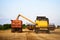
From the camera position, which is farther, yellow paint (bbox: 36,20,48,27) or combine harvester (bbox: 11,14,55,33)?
yellow paint (bbox: 36,20,48,27)

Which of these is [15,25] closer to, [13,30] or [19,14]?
[13,30]

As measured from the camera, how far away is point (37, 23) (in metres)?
34.9

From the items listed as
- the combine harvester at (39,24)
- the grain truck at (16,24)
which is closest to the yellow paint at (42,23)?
the combine harvester at (39,24)

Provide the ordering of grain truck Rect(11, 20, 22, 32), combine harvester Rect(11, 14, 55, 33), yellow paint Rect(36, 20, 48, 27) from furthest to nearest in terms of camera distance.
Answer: grain truck Rect(11, 20, 22, 32) < yellow paint Rect(36, 20, 48, 27) < combine harvester Rect(11, 14, 55, 33)

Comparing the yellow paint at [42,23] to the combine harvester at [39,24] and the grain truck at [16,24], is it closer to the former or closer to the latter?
the combine harvester at [39,24]

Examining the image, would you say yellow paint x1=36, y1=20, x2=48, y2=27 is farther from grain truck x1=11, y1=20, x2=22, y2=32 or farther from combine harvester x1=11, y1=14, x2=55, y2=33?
grain truck x1=11, y1=20, x2=22, y2=32

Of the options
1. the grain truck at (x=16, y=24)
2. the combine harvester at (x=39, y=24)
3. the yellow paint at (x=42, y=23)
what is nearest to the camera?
the combine harvester at (x=39, y=24)

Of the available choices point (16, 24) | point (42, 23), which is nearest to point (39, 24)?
point (42, 23)

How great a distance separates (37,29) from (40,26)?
946 mm

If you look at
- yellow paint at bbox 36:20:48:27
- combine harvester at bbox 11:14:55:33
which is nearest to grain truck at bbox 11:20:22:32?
combine harvester at bbox 11:14:55:33

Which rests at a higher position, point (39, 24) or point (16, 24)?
point (16, 24)

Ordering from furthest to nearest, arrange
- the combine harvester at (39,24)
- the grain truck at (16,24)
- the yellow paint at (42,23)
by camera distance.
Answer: the grain truck at (16,24)
the yellow paint at (42,23)
the combine harvester at (39,24)

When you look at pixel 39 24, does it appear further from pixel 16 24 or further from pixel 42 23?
pixel 16 24

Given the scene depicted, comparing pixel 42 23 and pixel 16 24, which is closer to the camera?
pixel 42 23
